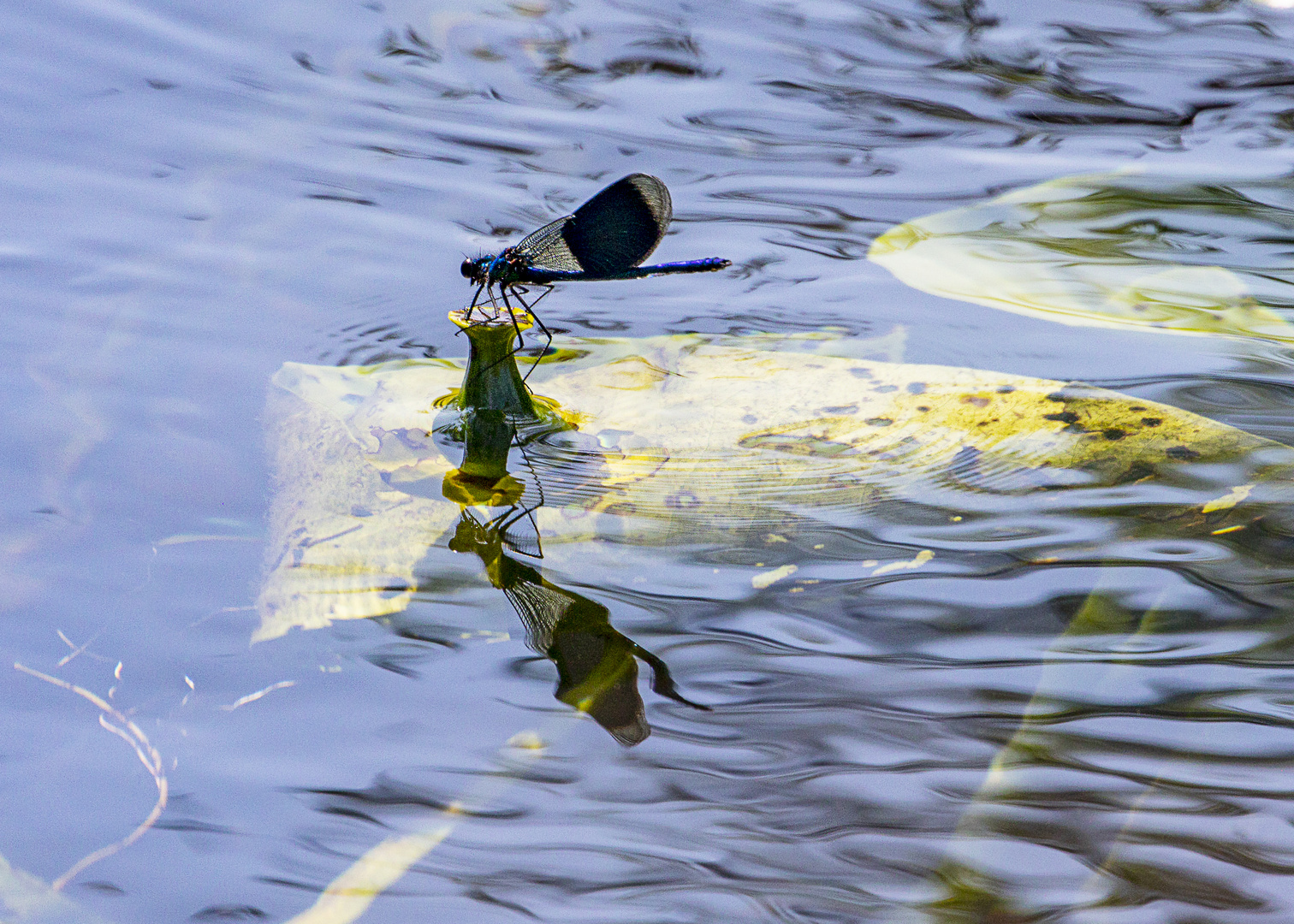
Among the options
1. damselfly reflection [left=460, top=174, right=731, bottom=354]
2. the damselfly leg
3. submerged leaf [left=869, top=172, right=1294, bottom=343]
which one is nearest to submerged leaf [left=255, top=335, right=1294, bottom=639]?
the damselfly leg

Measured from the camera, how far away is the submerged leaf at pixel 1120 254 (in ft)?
8.01

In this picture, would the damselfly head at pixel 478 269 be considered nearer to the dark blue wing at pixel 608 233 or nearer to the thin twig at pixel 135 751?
the dark blue wing at pixel 608 233

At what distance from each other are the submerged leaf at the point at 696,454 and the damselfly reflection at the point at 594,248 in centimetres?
18

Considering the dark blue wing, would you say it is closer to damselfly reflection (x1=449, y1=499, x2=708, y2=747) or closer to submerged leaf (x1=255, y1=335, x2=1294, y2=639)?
submerged leaf (x1=255, y1=335, x2=1294, y2=639)

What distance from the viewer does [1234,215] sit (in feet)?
9.52

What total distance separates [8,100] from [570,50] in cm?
179

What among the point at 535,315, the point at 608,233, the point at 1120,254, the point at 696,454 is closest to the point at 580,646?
the point at 696,454

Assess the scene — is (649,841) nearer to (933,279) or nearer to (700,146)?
(933,279)

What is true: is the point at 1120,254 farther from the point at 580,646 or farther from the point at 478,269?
the point at 580,646

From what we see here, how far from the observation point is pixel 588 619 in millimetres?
1508

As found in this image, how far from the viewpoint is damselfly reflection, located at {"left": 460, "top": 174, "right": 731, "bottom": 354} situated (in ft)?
6.53

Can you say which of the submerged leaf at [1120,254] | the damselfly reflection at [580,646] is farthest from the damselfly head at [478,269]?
the submerged leaf at [1120,254]

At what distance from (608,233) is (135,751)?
1224 mm

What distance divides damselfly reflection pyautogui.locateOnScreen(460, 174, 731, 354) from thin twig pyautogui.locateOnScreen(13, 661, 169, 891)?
865mm
